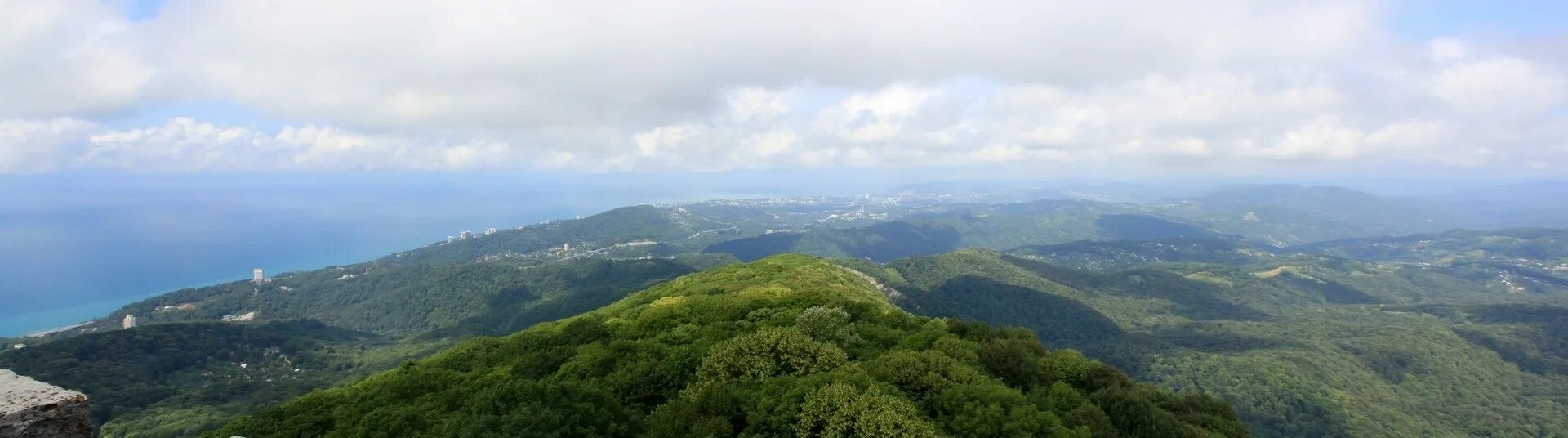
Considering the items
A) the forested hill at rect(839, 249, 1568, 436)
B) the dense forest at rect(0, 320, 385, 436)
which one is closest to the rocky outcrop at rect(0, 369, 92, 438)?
the dense forest at rect(0, 320, 385, 436)

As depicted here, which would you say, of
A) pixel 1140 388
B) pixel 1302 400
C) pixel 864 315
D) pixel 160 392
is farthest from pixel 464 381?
pixel 1302 400

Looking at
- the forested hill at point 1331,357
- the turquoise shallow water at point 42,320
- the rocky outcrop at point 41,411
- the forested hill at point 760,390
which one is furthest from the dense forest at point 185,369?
the forested hill at point 1331,357

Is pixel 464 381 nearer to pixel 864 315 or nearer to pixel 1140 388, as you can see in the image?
pixel 864 315

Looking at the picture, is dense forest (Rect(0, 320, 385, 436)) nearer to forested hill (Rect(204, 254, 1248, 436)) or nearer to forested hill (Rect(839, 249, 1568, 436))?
forested hill (Rect(204, 254, 1248, 436))

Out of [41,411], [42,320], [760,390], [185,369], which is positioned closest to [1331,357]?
[760,390]

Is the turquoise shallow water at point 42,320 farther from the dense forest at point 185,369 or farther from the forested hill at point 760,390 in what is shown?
the forested hill at point 760,390

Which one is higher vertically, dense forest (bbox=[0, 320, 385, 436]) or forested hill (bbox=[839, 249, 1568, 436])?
dense forest (bbox=[0, 320, 385, 436])
